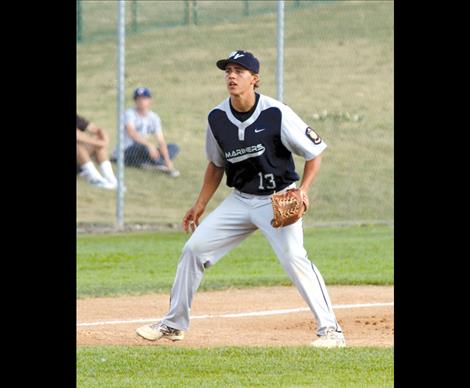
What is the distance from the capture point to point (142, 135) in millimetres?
17656

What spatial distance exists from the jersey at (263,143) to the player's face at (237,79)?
0.59 feet

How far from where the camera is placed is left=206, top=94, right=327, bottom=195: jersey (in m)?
8.11

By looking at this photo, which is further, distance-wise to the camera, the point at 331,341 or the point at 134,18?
the point at 134,18

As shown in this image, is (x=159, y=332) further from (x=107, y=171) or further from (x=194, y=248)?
(x=107, y=171)

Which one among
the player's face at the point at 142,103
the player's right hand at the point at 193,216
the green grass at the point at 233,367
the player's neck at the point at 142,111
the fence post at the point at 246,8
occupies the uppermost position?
the fence post at the point at 246,8

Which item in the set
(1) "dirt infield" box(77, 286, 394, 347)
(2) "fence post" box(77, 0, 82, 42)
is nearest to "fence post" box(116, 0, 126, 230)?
(2) "fence post" box(77, 0, 82, 42)

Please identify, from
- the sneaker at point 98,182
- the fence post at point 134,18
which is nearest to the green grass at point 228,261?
the sneaker at point 98,182

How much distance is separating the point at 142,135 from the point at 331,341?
32.7 feet

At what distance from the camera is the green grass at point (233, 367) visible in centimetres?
673

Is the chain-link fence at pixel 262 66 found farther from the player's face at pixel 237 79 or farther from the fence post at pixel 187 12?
the player's face at pixel 237 79

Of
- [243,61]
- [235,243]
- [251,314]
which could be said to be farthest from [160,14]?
[243,61]

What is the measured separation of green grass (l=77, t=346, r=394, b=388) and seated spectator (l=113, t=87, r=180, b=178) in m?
9.67
